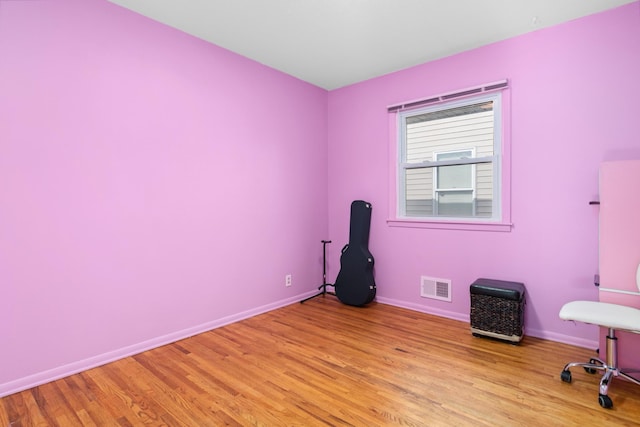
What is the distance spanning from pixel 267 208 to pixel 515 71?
2.71 m

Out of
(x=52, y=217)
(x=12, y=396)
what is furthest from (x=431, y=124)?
(x=12, y=396)

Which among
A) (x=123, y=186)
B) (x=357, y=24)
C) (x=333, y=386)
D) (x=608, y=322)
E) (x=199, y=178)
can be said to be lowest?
(x=333, y=386)

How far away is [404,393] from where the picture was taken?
203 cm

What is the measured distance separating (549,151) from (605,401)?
1871mm

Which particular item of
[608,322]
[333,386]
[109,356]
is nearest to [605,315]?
[608,322]

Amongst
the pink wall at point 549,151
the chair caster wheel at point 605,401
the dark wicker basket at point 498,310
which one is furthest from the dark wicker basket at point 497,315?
the chair caster wheel at point 605,401

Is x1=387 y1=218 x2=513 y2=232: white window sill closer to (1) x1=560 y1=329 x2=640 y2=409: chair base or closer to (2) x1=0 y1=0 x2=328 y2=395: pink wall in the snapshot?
(1) x1=560 y1=329 x2=640 y2=409: chair base

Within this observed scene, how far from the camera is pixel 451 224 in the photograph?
338 cm

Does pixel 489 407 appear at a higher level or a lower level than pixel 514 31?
lower

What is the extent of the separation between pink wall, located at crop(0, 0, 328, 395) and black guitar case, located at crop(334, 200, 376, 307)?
0.76 metres

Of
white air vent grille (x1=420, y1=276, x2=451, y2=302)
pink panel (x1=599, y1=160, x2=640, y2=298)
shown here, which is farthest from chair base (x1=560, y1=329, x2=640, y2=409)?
white air vent grille (x1=420, y1=276, x2=451, y2=302)

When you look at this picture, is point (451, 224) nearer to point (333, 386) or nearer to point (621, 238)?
point (621, 238)

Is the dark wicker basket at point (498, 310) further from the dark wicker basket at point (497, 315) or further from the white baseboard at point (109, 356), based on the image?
the white baseboard at point (109, 356)

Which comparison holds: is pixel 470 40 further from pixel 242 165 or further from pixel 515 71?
pixel 242 165
